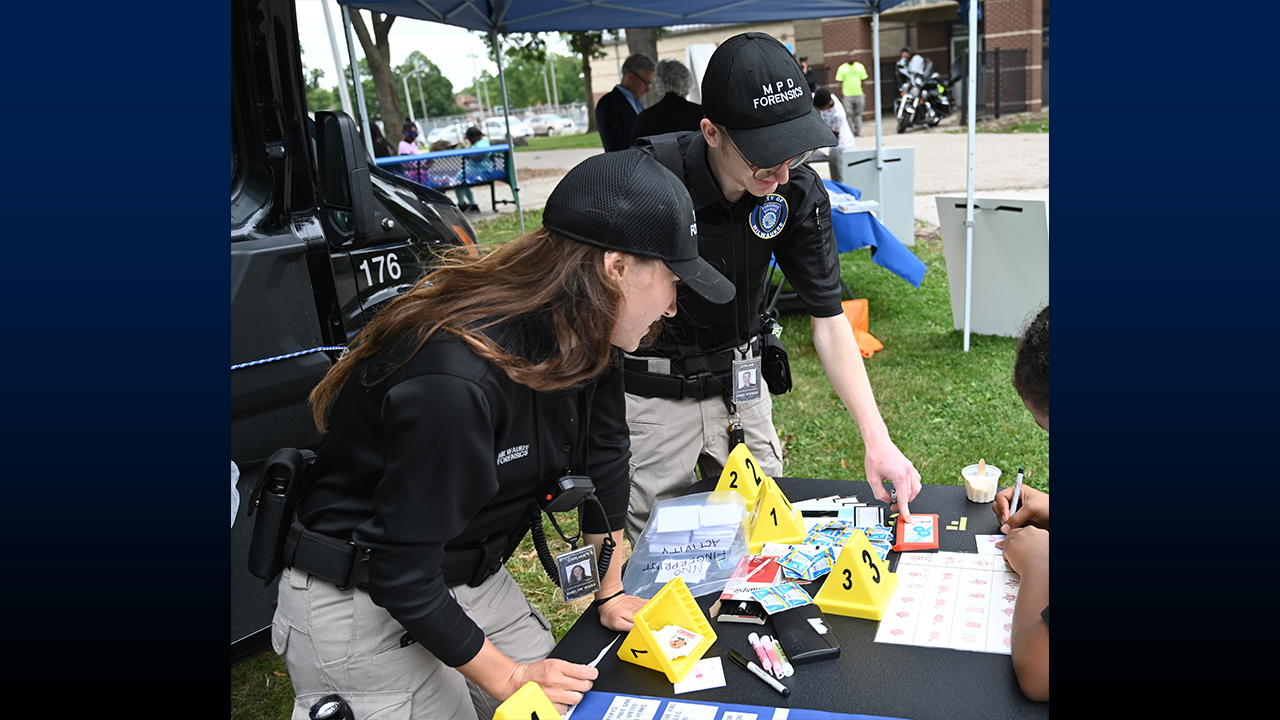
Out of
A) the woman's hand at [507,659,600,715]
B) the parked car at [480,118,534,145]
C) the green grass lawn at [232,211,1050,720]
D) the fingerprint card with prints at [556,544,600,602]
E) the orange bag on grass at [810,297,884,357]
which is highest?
the parked car at [480,118,534,145]

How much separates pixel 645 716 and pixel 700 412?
3.71 ft

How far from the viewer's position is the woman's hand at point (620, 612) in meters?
1.64

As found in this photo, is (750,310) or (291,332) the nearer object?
(750,310)

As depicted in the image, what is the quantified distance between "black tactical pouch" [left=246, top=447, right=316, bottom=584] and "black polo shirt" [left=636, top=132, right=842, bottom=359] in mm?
1048

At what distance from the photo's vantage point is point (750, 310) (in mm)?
2377

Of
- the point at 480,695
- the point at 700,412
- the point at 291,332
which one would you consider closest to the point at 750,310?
the point at 700,412

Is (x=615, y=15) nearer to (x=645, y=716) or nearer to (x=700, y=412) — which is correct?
(x=700, y=412)

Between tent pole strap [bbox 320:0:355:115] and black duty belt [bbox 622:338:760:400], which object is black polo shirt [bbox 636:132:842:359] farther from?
tent pole strap [bbox 320:0:355:115]

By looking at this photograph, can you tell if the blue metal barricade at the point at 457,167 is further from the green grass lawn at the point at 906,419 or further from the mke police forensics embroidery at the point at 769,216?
the mke police forensics embroidery at the point at 769,216

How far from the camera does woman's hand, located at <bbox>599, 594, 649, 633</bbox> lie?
1.64 m

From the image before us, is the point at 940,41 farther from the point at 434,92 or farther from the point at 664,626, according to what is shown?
the point at 434,92

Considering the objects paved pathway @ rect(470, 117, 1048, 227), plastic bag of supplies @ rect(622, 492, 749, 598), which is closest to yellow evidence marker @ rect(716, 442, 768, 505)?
plastic bag of supplies @ rect(622, 492, 749, 598)

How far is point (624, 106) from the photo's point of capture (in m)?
7.18

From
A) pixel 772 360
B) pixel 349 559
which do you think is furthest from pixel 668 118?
pixel 349 559
